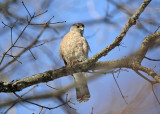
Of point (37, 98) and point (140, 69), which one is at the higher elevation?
point (37, 98)

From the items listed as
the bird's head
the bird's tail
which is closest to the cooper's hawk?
the bird's tail

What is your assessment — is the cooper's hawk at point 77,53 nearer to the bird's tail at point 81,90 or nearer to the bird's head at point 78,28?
the bird's tail at point 81,90

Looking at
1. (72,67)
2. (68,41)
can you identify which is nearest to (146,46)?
(72,67)

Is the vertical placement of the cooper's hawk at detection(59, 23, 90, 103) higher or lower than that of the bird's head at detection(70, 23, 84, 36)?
lower

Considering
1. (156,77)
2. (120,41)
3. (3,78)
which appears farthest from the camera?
(3,78)

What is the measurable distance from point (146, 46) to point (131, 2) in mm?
1711

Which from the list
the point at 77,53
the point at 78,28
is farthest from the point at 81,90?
the point at 78,28

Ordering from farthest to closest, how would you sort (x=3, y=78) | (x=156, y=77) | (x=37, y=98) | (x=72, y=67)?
(x=3, y=78), (x=37, y=98), (x=72, y=67), (x=156, y=77)

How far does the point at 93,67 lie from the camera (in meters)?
3.15

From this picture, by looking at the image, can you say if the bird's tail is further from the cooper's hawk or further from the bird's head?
the bird's head

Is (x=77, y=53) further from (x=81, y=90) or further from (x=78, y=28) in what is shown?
(x=78, y=28)

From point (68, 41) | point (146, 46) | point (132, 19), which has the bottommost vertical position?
point (146, 46)

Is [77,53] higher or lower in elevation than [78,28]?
lower

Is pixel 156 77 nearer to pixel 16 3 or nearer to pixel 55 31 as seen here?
pixel 55 31
